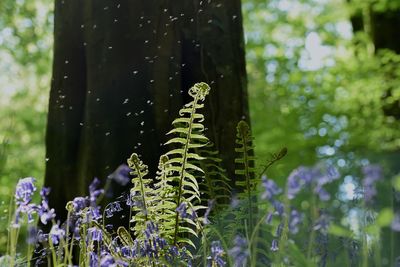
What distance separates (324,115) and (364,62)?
116 cm

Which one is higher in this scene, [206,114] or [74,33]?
[74,33]

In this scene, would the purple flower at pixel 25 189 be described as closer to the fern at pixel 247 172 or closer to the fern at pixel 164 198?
the fern at pixel 164 198

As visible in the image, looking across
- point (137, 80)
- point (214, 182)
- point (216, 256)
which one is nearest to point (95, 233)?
point (216, 256)

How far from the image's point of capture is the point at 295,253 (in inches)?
92.9

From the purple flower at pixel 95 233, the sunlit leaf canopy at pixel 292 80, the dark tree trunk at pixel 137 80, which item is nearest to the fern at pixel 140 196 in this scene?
the purple flower at pixel 95 233

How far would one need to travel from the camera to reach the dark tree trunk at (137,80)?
3.70 meters

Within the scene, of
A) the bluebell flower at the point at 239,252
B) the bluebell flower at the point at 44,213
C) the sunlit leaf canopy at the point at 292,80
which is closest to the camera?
the bluebell flower at the point at 239,252

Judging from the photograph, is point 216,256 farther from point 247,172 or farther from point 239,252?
point 247,172

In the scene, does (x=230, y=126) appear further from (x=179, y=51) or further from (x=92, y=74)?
(x=92, y=74)

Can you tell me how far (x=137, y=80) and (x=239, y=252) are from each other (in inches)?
66.3

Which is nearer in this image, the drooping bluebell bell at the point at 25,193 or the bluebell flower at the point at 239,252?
the bluebell flower at the point at 239,252

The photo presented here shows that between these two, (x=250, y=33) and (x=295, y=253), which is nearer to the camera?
(x=295, y=253)

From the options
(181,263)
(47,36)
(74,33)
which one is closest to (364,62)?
(47,36)

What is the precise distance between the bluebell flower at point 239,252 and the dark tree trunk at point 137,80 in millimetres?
1343
